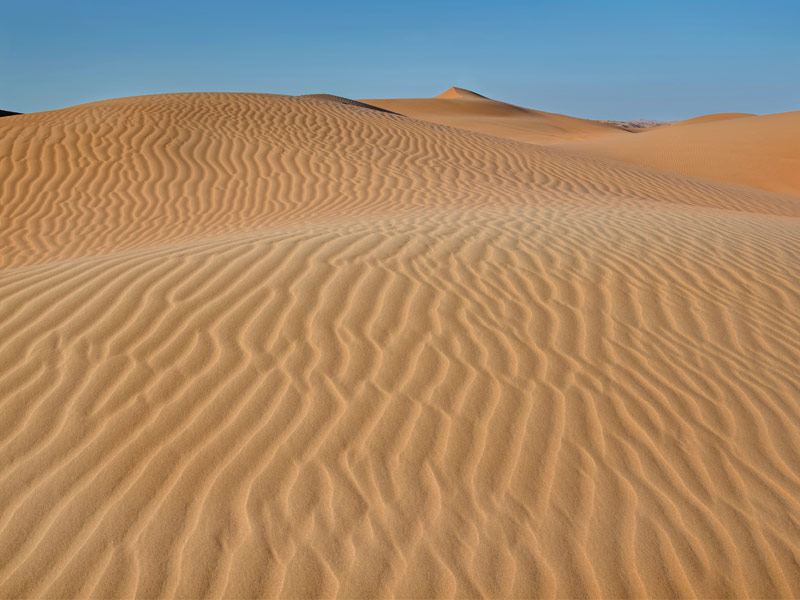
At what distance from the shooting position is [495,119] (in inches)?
1625

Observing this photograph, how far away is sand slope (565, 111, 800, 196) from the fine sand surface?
13784 millimetres

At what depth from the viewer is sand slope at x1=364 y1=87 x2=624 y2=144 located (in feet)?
115

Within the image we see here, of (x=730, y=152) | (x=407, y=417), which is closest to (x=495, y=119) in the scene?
(x=730, y=152)

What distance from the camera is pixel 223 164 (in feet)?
36.4

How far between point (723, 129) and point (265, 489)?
26257 millimetres

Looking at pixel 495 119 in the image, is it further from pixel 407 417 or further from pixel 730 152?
pixel 407 417

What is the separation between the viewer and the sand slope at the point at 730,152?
17.8 metres

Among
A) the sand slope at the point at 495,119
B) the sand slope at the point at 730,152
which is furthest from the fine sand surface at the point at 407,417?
the sand slope at the point at 495,119

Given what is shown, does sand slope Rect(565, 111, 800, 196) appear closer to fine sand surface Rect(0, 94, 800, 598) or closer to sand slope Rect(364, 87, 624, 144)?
sand slope Rect(364, 87, 624, 144)

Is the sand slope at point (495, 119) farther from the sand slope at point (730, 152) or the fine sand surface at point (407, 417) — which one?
the fine sand surface at point (407, 417)

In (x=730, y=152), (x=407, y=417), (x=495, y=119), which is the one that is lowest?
(x=495, y=119)

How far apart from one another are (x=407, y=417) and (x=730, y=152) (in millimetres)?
20648

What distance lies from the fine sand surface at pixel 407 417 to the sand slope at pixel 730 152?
13.8 meters

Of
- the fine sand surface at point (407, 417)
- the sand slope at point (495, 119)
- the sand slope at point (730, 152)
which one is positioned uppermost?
the fine sand surface at point (407, 417)
